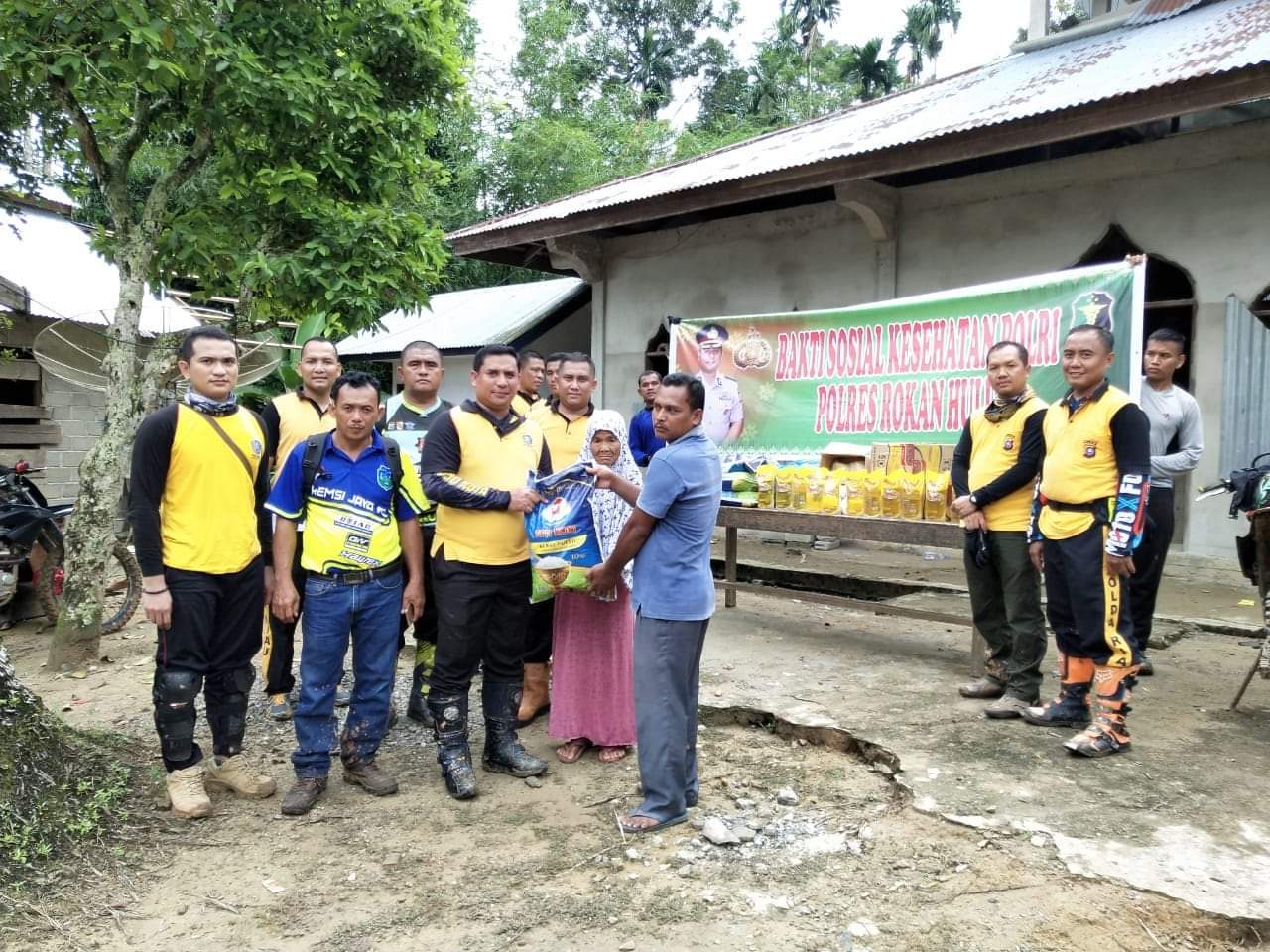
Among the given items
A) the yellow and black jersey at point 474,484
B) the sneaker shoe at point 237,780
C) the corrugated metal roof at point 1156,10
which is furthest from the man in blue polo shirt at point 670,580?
the corrugated metal roof at point 1156,10

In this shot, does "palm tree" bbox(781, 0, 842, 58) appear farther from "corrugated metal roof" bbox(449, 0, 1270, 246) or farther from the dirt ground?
the dirt ground

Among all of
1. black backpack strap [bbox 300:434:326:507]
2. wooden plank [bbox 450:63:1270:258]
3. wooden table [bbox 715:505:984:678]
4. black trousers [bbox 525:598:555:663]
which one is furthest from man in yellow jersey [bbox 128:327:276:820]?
wooden plank [bbox 450:63:1270:258]

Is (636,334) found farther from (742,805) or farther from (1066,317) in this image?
(742,805)

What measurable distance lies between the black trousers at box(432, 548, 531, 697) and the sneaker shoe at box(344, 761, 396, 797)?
0.40 metres

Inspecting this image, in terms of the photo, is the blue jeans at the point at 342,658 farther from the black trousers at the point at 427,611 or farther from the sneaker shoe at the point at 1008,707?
the sneaker shoe at the point at 1008,707

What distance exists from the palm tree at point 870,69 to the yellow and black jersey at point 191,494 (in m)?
31.3

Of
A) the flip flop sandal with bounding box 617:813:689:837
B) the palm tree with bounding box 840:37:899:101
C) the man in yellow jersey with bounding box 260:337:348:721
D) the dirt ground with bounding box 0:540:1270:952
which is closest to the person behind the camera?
the dirt ground with bounding box 0:540:1270:952

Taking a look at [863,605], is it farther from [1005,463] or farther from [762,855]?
[762,855]

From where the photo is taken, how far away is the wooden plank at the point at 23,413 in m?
9.66

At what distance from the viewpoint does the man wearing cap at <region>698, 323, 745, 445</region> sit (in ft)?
22.5

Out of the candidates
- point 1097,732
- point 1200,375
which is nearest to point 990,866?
point 1097,732

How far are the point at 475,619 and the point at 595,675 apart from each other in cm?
70

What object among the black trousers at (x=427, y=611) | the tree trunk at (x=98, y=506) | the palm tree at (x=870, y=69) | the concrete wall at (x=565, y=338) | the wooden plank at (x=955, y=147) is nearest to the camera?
the black trousers at (x=427, y=611)

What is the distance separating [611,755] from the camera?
402cm
